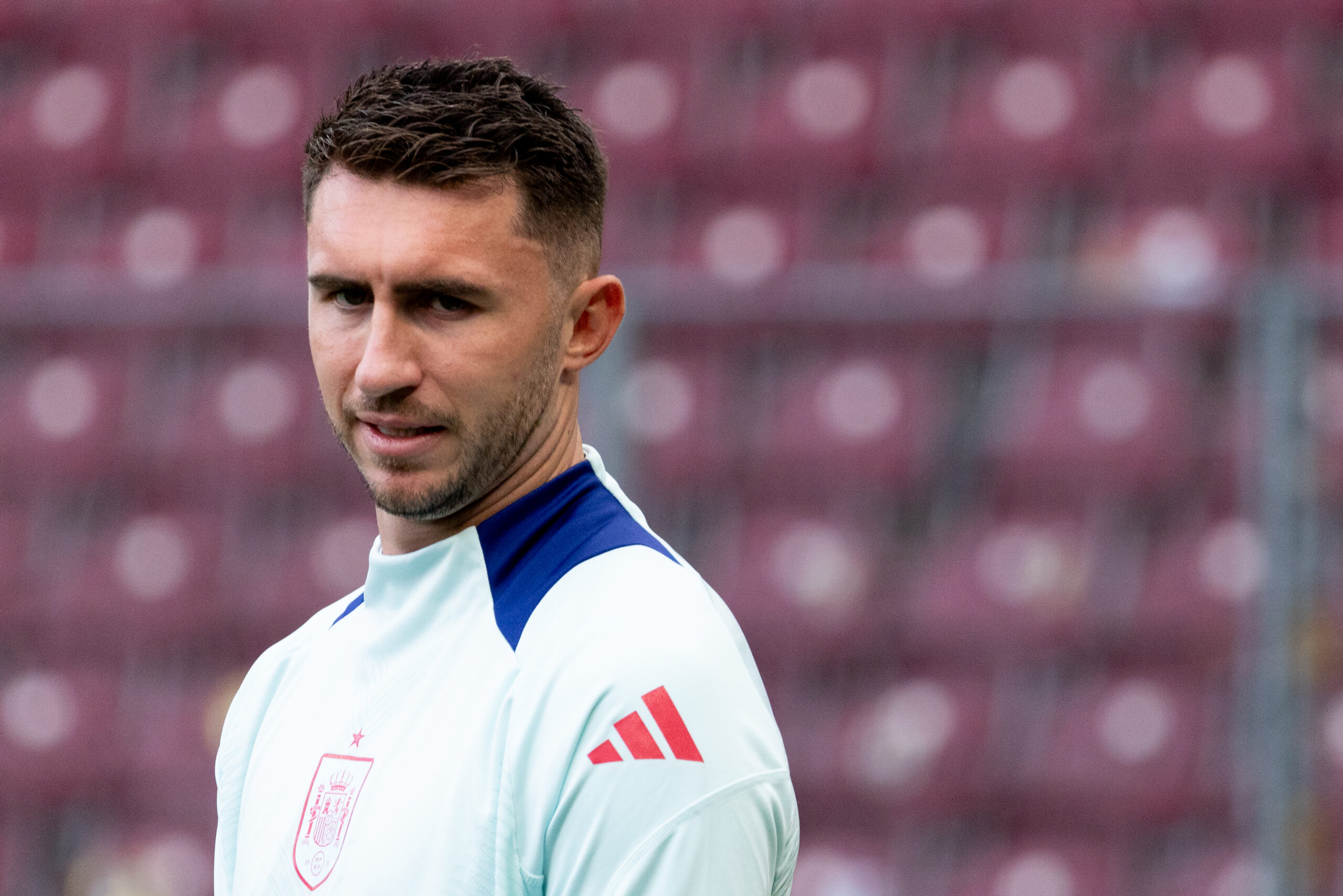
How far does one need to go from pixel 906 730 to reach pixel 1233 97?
2.18 meters

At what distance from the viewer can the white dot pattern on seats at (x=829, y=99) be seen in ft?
16.8

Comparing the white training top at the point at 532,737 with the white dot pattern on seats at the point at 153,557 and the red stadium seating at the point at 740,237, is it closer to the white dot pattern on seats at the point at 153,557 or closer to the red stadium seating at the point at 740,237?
the white dot pattern on seats at the point at 153,557

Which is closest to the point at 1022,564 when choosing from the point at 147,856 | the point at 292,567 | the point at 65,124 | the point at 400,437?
the point at 292,567

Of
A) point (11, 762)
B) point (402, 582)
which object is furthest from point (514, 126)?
point (11, 762)

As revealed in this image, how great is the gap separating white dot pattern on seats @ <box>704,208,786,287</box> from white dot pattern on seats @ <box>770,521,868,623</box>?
1121 millimetres

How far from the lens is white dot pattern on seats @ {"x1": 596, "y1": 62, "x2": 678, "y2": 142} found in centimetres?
526

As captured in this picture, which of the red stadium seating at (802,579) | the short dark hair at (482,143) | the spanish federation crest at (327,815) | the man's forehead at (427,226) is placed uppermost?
the short dark hair at (482,143)

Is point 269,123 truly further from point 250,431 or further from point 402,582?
point 402,582

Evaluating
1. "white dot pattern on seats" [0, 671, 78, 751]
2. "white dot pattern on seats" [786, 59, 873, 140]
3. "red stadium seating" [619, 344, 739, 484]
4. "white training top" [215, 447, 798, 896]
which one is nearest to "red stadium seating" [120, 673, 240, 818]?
"white dot pattern on seats" [0, 671, 78, 751]

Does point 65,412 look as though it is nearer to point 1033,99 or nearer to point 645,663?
point 1033,99

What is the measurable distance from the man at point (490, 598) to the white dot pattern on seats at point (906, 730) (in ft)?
8.08

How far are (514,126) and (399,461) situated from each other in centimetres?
29

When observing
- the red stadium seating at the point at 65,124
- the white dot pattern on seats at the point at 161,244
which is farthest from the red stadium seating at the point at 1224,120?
the red stadium seating at the point at 65,124

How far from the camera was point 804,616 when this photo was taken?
3773mm
